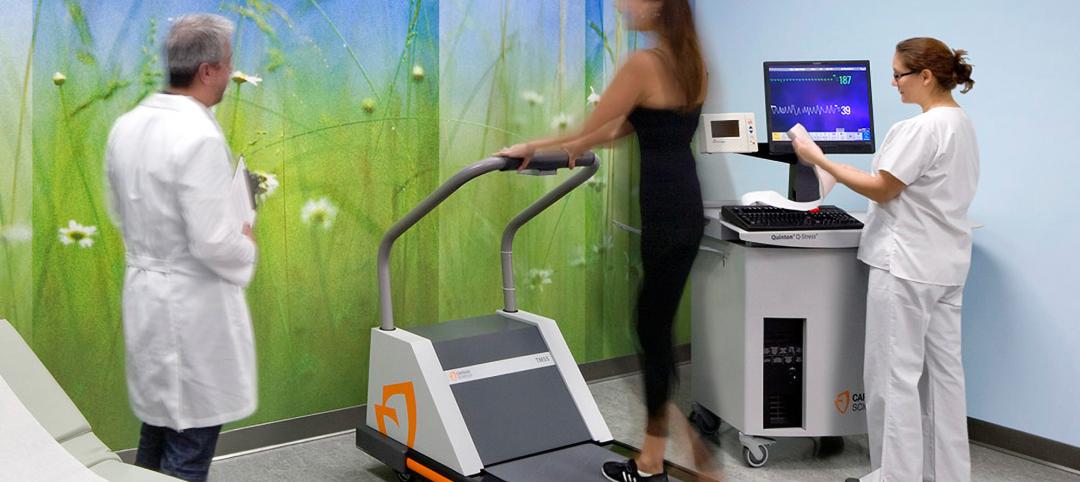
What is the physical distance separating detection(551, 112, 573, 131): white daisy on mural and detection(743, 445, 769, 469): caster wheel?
5.54 ft

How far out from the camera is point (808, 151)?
345 cm

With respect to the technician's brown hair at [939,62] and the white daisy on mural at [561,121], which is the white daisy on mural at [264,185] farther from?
the technician's brown hair at [939,62]

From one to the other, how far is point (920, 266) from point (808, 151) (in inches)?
21.3

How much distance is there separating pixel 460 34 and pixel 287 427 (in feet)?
5.58

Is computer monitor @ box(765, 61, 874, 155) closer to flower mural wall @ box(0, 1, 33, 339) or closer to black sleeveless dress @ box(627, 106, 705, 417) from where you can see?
black sleeveless dress @ box(627, 106, 705, 417)

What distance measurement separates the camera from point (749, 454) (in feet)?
12.2

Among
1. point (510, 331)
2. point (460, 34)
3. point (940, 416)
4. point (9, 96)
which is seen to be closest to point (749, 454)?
point (940, 416)

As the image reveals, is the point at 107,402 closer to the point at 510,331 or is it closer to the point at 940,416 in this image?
the point at 510,331

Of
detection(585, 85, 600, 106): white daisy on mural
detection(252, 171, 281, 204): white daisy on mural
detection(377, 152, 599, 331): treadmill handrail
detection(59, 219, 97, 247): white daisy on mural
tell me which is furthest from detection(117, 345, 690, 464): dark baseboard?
detection(585, 85, 600, 106): white daisy on mural

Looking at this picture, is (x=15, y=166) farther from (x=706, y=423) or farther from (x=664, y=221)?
(x=706, y=423)

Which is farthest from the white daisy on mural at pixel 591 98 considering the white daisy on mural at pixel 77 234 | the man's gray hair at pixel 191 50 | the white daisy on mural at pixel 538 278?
the man's gray hair at pixel 191 50

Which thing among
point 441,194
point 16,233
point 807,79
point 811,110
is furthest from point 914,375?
point 16,233

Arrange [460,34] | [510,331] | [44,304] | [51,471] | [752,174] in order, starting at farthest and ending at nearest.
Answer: [752,174] < [460,34] < [510,331] < [44,304] < [51,471]

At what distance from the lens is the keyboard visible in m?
3.59
